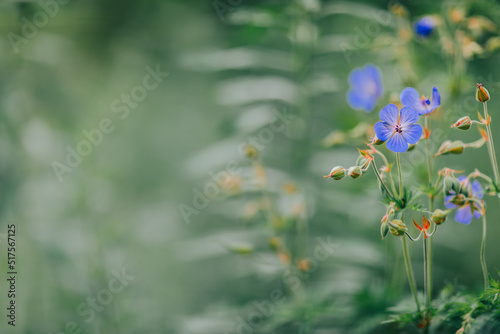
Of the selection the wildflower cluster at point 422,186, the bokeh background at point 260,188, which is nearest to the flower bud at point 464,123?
the wildflower cluster at point 422,186

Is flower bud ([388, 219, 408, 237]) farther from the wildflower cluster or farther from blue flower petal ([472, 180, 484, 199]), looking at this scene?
blue flower petal ([472, 180, 484, 199])

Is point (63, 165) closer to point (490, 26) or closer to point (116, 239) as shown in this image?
point (116, 239)

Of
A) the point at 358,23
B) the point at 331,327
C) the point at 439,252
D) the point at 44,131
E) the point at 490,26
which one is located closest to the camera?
the point at 490,26

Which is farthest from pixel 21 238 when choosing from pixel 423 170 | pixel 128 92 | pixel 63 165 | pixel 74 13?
pixel 423 170

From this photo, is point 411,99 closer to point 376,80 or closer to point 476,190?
point 476,190

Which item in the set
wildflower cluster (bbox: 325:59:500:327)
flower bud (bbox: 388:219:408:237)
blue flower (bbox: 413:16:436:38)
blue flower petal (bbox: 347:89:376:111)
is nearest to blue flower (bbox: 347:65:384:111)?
blue flower petal (bbox: 347:89:376:111)
